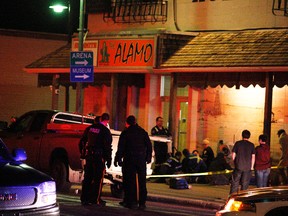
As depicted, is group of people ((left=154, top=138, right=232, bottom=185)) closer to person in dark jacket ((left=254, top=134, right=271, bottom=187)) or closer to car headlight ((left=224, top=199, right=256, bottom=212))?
person in dark jacket ((left=254, top=134, right=271, bottom=187))

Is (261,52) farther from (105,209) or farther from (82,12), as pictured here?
(105,209)

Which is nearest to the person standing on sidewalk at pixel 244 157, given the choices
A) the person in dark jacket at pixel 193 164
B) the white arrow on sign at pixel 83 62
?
the person in dark jacket at pixel 193 164

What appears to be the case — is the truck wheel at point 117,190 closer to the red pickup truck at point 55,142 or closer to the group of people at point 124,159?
the red pickup truck at point 55,142

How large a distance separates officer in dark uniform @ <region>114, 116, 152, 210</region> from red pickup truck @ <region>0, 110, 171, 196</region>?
2.25m

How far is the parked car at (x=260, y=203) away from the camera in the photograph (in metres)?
11.2

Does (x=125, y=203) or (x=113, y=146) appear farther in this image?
(x=113, y=146)

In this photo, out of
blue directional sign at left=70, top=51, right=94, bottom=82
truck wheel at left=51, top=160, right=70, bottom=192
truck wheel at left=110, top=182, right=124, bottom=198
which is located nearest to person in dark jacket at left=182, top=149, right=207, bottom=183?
blue directional sign at left=70, top=51, right=94, bottom=82

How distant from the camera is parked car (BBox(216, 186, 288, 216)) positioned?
1120 cm

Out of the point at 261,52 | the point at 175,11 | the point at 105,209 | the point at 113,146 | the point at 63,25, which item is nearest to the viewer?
the point at 105,209

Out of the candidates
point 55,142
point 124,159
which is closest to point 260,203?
point 124,159

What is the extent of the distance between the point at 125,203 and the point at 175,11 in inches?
459

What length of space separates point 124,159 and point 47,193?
18.5 feet

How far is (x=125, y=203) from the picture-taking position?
17516 mm

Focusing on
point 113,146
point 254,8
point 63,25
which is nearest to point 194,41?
point 254,8
